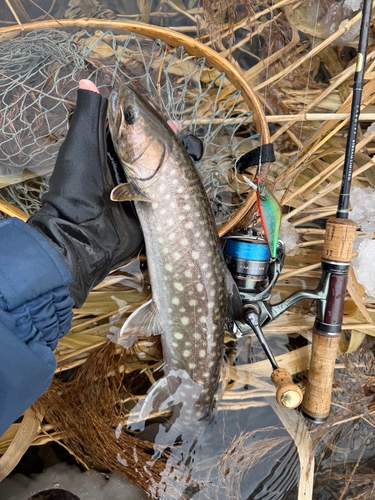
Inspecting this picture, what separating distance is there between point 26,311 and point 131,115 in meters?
0.61

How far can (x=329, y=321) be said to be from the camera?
1.31 metres

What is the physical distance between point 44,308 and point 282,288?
1030mm

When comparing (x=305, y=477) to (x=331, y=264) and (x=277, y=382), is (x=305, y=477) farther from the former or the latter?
(x=331, y=264)

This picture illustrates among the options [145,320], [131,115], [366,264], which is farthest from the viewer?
[366,264]

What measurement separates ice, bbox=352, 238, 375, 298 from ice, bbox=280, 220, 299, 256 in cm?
25

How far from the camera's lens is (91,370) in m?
1.50

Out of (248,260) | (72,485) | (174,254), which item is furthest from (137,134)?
(72,485)

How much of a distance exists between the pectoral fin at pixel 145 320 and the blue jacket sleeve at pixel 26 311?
33 cm

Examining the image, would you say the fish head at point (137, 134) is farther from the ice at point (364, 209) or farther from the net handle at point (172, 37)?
the ice at point (364, 209)

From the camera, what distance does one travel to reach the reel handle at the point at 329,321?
1.24 m

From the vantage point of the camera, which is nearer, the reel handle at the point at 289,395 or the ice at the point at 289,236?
the reel handle at the point at 289,395

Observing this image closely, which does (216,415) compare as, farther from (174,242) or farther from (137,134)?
(137,134)

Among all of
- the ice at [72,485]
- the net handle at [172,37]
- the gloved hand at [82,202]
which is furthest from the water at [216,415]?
the gloved hand at [82,202]

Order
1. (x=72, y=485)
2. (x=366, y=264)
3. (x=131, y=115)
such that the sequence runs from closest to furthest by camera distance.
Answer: (x=131, y=115) → (x=366, y=264) → (x=72, y=485)
